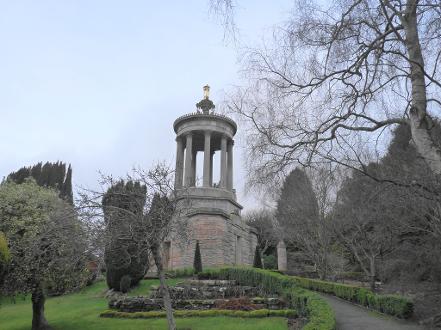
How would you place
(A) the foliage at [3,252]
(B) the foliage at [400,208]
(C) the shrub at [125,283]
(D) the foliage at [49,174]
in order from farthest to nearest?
(D) the foliage at [49,174] < (C) the shrub at [125,283] < (A) the foliage at [3,252] < (B) the foliage at [400,208]

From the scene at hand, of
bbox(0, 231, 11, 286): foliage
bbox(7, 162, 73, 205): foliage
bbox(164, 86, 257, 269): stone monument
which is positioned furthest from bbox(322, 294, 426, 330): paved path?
bbox(7, 162, 73, 205): foliage

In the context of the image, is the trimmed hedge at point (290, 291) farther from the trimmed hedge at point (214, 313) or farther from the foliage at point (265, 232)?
the foliage at point (265, 232)

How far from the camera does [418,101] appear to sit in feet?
18.7

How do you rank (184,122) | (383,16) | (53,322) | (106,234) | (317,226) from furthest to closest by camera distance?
(184,122) → (317,226) → (53,322) → (106,234) → (383,16)

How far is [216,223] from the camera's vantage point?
2747 centimetres

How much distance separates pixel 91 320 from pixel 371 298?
405 inches

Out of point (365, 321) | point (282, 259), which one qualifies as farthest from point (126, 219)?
point (282, 259)

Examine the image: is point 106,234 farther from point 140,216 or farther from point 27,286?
point 27,286

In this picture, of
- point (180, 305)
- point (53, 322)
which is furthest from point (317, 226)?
point (53, 322)

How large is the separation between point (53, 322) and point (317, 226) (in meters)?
15.8

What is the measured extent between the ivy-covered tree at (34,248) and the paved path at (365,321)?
26.9ft

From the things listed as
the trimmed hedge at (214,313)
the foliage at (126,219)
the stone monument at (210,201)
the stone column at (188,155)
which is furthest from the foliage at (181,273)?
the foliage at (126,219)

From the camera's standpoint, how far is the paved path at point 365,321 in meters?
11.7

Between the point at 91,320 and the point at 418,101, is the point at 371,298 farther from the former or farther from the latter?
the point at 418,101
